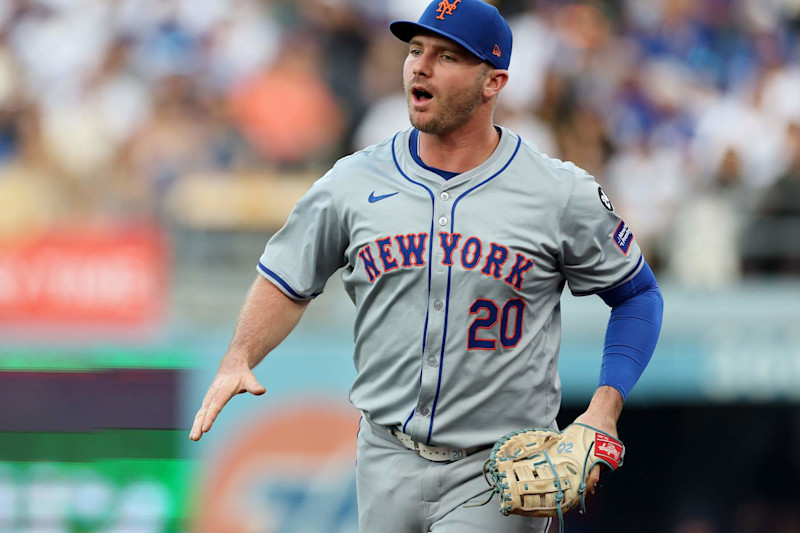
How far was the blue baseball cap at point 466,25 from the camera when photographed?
302 cm

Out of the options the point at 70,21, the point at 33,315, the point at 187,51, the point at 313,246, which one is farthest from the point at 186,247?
the point at 313,246

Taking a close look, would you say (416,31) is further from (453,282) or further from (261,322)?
(261,322)

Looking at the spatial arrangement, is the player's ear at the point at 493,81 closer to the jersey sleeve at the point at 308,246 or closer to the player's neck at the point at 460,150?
the player's neck at the point at 460,150

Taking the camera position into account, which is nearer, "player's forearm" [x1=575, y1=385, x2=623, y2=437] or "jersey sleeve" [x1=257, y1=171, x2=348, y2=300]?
"player's forearm" [x1=575, y1=385, x2=623, y2=437]

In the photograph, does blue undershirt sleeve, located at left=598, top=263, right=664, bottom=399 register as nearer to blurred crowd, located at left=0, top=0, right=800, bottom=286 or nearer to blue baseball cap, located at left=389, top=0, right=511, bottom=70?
blue baseball cap, located at left=389, top=0, right=511, bottom=70

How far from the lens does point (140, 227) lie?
264 inches

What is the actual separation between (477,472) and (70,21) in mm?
6590

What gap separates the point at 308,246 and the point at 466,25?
70 centimetres

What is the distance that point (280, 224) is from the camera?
23.9ft

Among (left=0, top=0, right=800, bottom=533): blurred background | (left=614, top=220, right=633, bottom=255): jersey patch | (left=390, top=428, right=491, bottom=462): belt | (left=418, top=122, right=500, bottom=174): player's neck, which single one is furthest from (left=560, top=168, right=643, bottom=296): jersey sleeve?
(left=0, top=0, right=800, bottom=533): blurred background

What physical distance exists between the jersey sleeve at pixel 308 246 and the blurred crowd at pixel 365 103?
396 centimetres

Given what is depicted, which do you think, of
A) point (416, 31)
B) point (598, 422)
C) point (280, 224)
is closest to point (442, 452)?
point (598, 422)

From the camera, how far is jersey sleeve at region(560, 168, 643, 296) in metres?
3.11

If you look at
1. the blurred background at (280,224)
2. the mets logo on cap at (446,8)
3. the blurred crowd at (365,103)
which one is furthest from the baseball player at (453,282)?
the blurred crowd at (365,103)
